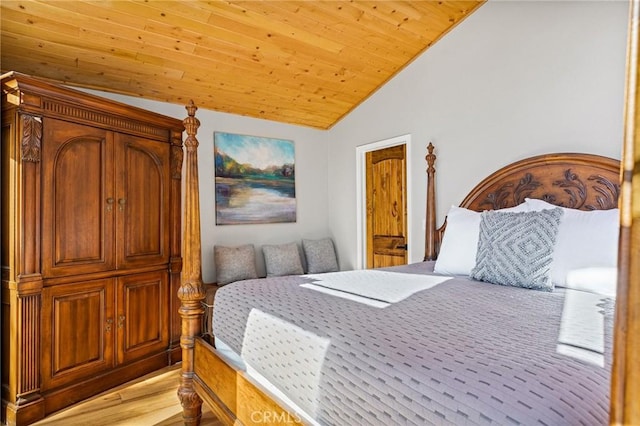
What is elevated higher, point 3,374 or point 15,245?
point 15,245

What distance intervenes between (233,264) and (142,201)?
1134 mm

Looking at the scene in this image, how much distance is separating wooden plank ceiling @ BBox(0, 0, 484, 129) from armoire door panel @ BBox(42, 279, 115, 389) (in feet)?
5.14

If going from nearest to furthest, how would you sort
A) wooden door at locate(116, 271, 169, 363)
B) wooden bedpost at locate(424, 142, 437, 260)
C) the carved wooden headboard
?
1. the carved wooden headboard
2. wooden door at locate(116, 271, 169, 363)
3. wooden bedpost at locate(424, 142, 437, 260)

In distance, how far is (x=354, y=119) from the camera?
13.9ft

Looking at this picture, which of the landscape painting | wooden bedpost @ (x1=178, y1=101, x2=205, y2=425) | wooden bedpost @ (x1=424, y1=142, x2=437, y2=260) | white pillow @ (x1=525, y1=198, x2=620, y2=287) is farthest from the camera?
the landscape painting

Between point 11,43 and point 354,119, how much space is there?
297 centimetres

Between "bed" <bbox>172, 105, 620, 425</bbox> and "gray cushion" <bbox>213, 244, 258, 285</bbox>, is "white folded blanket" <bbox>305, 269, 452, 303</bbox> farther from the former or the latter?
"gray cushion" <bbox>213, 244, 258, 285</bbox>

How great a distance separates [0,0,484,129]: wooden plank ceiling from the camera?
7.94 feet

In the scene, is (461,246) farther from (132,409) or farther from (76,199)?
(76,199)

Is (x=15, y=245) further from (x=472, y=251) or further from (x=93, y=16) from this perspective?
(x=472, y=251)

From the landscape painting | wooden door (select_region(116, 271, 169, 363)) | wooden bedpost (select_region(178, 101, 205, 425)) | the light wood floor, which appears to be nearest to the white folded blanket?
wooden bedpost (select_region(178, 101, 205, 425))

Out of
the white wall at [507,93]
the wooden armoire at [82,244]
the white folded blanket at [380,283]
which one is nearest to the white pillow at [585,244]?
the white folded blanket at [380,283]

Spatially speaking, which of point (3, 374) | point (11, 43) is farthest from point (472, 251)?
point (11, 43)

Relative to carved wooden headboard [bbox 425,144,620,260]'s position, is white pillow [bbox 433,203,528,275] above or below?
below
